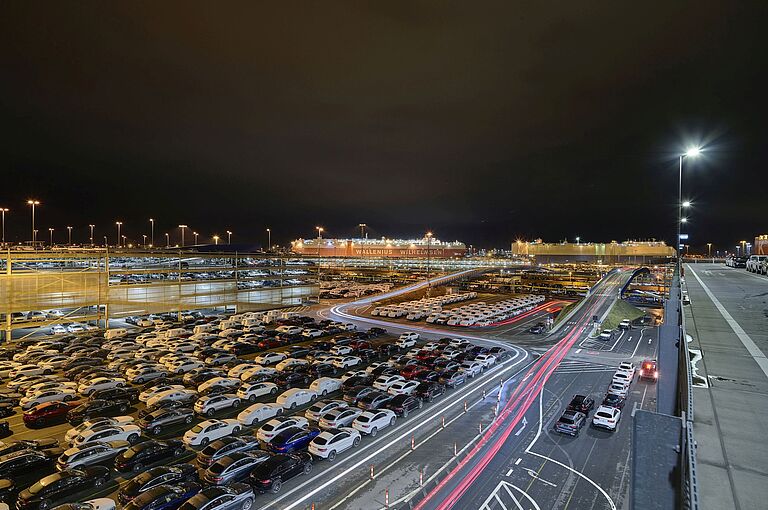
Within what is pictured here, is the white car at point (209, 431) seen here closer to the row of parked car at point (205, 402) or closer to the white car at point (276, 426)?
the row of parked car at point (205, 402)

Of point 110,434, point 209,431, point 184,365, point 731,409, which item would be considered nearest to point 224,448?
point 209,431

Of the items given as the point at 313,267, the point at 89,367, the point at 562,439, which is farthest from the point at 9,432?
the point at 313,267

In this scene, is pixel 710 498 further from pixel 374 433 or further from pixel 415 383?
pixel 415 383

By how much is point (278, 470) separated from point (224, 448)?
7.59 ft

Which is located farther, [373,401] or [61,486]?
[373,401]

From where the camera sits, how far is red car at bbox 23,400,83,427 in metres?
13.2

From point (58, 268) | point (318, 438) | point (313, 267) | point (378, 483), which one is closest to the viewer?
point (378, 483)

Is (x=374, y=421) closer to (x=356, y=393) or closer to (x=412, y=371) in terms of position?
(x=356, y=393)

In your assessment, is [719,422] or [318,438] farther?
[318,438]

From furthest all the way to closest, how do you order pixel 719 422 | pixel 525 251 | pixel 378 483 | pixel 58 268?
pixel 525 251
pixel 58 268
pixel 378 483
pixel 719 422

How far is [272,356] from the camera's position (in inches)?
850

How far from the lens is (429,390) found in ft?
52.6

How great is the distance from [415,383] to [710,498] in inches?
575

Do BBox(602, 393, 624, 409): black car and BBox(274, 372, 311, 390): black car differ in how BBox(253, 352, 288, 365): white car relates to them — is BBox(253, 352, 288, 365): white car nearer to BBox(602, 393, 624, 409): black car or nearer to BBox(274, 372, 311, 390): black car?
BBox(274, 372, 311, 390): black car
